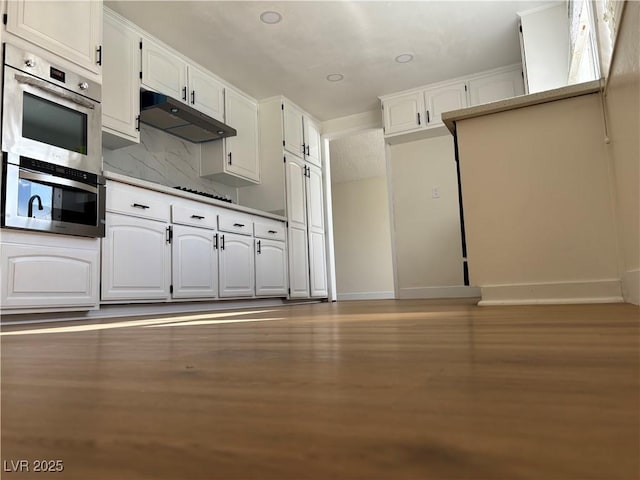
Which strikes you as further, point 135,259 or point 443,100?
point 443,100

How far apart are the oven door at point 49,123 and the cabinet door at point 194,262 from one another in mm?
826

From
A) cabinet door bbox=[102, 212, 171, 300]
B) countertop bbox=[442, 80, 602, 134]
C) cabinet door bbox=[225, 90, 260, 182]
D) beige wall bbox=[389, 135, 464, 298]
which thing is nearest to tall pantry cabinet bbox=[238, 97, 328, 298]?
cabinet door bbox=[225, 90, 260, 182]

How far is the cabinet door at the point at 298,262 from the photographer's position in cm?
486

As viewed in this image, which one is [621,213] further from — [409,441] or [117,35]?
[117,35]

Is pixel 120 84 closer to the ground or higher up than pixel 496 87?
closer to the ground

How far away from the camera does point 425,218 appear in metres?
5.10

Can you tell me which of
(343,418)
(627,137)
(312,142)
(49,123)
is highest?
(312,142)

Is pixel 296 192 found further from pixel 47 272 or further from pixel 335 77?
pixel 47 272

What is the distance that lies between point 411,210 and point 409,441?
16.6 feet

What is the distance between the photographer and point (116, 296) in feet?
9.48

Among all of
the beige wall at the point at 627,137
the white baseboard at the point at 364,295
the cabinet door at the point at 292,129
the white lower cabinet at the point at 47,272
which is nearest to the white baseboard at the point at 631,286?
the beige wall at the point at 627,137

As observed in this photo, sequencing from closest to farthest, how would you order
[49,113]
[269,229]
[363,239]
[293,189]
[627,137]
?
[627,137]
[49,113]
[269,229]
[293,189]
[363,239]

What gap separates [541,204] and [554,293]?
1.18ft

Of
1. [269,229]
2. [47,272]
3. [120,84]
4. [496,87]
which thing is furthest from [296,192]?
[47,272]
